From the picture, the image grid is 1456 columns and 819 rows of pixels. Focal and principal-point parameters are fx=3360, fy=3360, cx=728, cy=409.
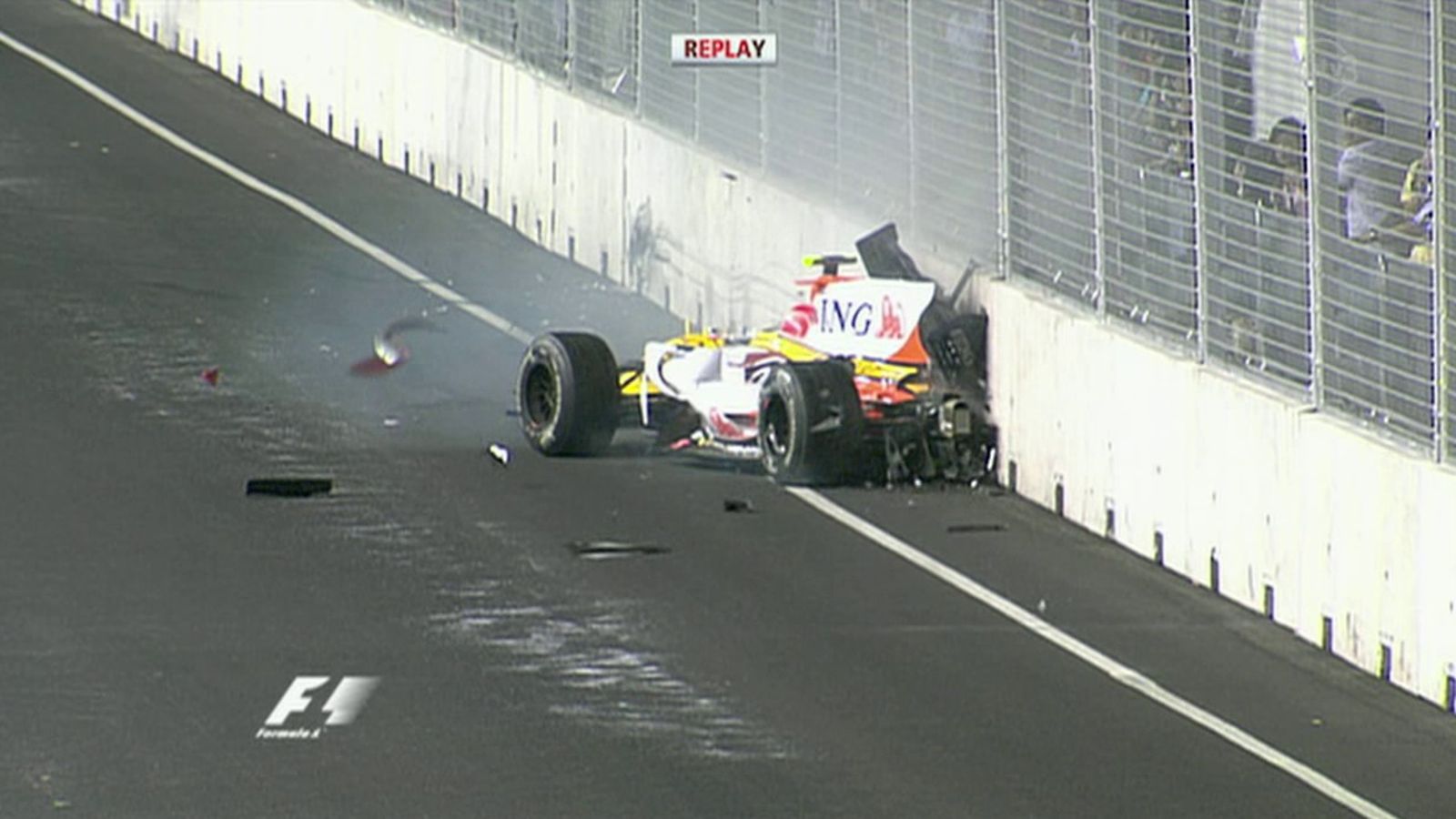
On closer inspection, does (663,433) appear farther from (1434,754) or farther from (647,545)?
(1434,754)

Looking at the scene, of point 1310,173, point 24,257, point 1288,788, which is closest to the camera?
point 1288,788

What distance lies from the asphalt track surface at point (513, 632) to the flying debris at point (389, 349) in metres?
0.16

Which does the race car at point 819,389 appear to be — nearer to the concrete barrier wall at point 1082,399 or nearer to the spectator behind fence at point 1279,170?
the concrete barrier wall at point 1082,399

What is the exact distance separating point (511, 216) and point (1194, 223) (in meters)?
13.3

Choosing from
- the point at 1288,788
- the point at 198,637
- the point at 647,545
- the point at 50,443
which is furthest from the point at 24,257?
the point at 1288,788

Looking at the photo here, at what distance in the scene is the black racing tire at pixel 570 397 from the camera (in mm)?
18781

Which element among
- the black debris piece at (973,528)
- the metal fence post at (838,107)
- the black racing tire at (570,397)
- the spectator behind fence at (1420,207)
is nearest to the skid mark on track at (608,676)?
the black debris piece at (973,528)

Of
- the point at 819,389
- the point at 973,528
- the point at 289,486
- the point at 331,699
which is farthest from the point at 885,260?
the point at 331,699

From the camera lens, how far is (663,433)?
19.5 metres

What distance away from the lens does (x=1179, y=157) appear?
17.0 meters

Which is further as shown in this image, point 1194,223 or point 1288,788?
point 1194,223

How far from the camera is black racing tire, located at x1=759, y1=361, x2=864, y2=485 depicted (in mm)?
17812

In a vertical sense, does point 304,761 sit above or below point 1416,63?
below

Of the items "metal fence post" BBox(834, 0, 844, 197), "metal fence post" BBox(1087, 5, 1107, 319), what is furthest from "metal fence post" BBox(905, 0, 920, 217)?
"metal fence post" BBox(1087, 5, 1107, 319)
